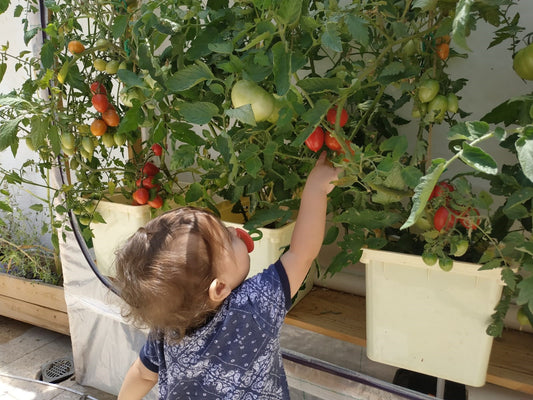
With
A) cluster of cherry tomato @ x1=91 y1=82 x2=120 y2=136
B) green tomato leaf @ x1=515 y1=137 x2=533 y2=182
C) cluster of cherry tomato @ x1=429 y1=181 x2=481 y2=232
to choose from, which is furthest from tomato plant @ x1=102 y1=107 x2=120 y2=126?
green tomato leaf @ x1=515 y1=137 x2=533 y2=182

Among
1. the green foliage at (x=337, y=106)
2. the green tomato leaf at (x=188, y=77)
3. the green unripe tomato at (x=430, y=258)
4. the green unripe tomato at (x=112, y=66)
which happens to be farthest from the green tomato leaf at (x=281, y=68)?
the green unripe tomato at (x=112, y=66)

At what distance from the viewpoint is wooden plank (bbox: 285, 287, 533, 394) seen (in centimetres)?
75

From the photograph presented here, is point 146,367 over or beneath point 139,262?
beneath

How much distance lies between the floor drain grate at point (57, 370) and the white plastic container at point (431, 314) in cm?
130

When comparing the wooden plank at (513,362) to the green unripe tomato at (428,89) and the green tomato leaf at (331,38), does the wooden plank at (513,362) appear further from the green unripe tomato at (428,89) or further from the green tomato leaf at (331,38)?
the green tomato leaf at (331,38)

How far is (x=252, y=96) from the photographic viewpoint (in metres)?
0.57

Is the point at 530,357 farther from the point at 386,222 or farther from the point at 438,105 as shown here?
the point at 438,105

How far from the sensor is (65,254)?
1354 mm

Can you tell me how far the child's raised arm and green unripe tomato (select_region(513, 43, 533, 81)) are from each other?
0.30m

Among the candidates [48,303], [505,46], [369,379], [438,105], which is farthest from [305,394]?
[48,303]

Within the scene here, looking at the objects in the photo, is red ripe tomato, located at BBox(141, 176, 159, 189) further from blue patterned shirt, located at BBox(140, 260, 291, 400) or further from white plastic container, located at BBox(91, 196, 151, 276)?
blue patterned shirt, located at BBox(140, 260, 291, 400)

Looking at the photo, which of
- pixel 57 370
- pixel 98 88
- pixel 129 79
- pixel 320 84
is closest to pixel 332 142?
pixel 320 84

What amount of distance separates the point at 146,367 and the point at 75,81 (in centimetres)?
60

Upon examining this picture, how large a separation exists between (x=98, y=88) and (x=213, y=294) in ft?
1.83
